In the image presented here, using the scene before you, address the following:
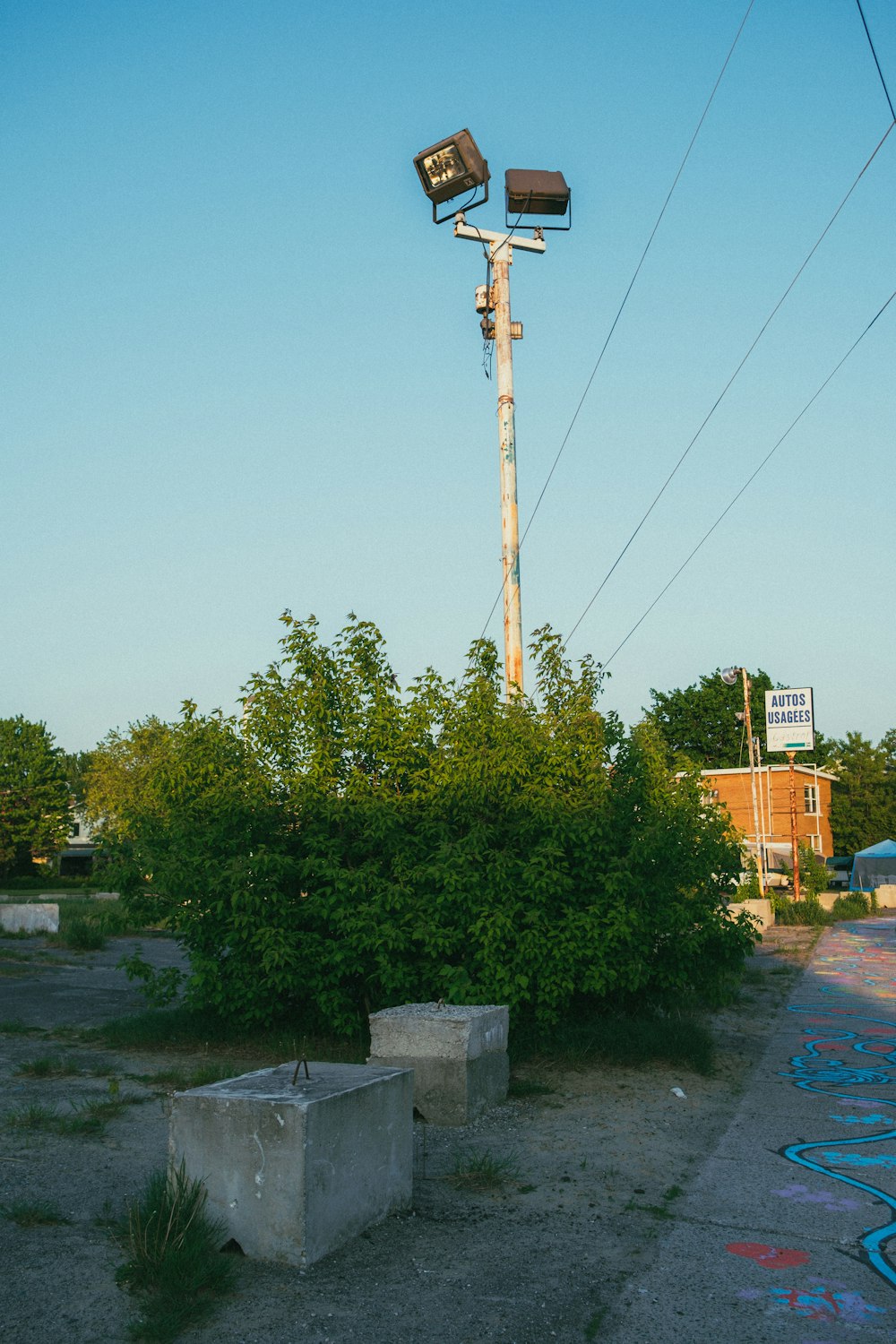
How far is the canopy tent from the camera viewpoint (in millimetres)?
51750

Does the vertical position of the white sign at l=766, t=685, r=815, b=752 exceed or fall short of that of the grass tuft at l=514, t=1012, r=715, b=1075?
it exceeds it

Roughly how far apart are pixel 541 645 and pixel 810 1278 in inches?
269

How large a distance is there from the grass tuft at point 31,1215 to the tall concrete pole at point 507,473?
652 centimetres

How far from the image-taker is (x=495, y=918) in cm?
929

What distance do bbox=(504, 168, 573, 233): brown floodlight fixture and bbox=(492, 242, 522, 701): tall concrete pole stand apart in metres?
0.55

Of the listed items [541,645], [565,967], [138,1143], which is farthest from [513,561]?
[138,1143]

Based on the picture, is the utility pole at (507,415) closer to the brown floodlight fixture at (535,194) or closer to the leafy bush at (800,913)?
the brown floodlight fixture at (535,194)

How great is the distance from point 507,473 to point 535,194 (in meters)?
3.70

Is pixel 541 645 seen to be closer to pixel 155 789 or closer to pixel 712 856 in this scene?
pixel 712 856

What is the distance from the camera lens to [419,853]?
1000cm

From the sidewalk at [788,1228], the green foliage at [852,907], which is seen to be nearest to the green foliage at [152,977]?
the sidewalk at [788,1228]

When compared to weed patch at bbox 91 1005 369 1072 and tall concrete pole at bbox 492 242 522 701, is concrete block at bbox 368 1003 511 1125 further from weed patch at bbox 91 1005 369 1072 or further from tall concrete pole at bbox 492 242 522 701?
tall concrete pole at bbox 492 242 522 701

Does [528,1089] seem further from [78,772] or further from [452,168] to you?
[78,772]

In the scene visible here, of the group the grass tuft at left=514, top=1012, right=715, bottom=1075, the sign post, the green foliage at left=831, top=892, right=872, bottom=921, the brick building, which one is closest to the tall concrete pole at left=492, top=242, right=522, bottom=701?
the grass tuft at left=514, top=1012, right=715, bottom=1075
